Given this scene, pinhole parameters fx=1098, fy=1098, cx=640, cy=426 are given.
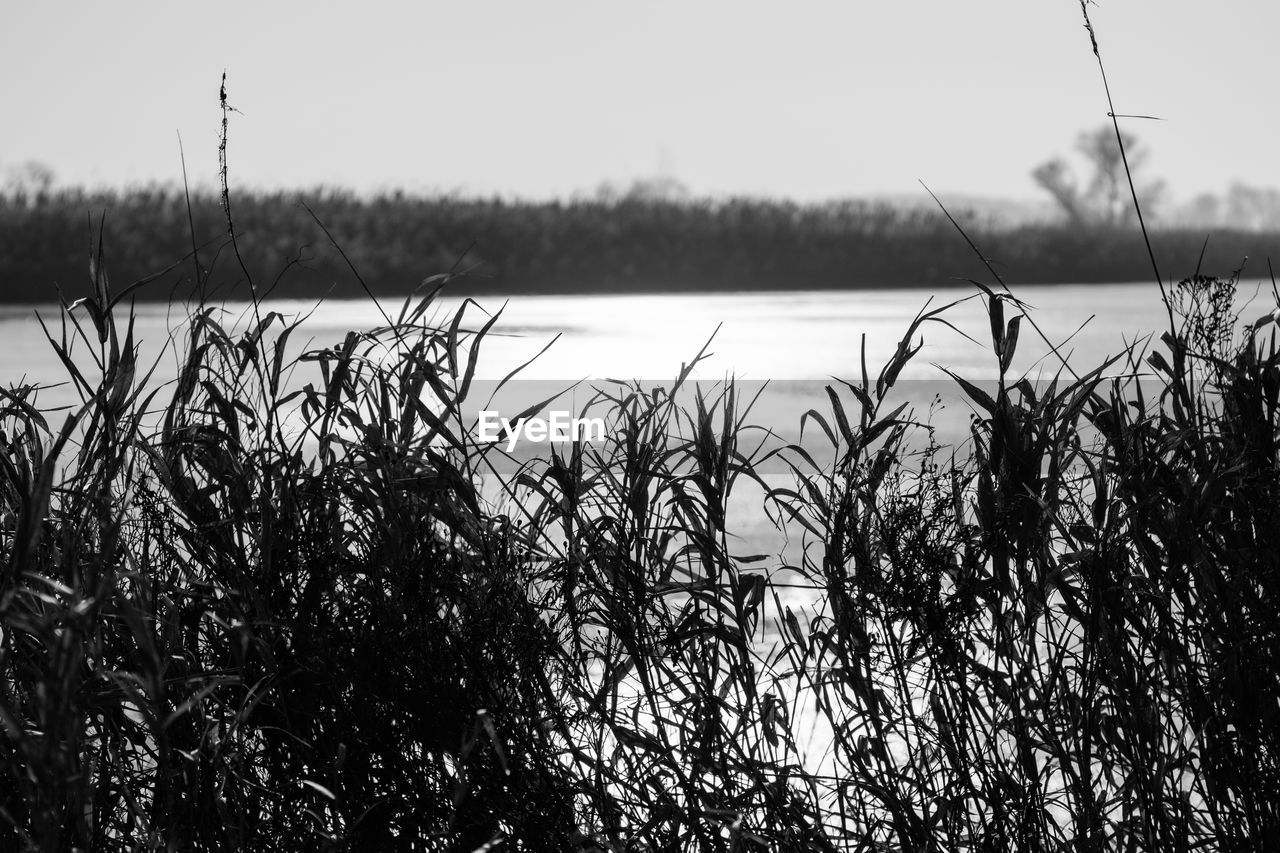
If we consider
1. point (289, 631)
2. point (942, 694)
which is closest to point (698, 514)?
point (942, 694)

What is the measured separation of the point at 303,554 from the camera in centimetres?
90

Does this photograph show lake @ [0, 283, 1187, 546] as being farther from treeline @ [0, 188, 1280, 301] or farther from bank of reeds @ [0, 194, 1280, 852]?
bank of reeds @ [0, 194, 1280, 852]

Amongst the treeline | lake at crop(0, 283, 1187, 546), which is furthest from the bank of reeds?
the treeline

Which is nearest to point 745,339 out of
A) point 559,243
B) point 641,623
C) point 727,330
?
point 727,330

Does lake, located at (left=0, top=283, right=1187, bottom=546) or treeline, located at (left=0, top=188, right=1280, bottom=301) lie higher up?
treeline, located at (left=0, top=188, right=1280, bottom=301)

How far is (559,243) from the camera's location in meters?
4.05

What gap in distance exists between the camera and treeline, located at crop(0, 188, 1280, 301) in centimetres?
362

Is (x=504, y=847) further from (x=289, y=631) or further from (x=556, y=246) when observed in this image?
(x=556, y=246)

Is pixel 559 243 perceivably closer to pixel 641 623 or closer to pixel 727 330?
pixel 727 330

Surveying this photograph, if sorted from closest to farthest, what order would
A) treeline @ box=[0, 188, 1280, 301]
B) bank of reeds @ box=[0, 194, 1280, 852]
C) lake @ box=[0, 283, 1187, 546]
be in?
bank of reeds @ box=[0, 194, 1280, 852] < lake @ box=[0, 283, 1187, 546] < treeline @ box=[0, 188, 1280, 301]

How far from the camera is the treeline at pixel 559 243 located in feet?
11.9

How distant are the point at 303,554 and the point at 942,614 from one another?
52 centimetres

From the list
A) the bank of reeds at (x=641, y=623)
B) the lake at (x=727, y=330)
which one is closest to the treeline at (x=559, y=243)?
the lake at (x=727, y=330)

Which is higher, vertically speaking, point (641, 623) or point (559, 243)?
point (559, 243)
